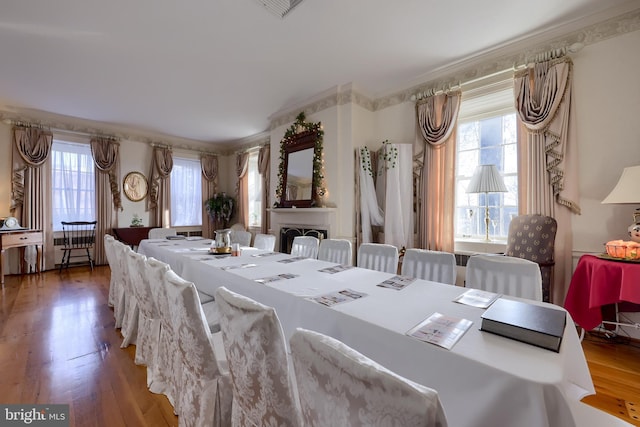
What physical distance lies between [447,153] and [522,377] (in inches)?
126

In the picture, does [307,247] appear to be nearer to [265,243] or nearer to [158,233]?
[265,243]

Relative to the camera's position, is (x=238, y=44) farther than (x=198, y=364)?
Yes

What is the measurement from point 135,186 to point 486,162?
21.8 ft

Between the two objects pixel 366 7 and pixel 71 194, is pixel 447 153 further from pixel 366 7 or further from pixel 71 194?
pixel 71 194

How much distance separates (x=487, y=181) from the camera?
291 centimetres

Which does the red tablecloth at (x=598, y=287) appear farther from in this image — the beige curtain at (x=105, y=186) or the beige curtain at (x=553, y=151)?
the beige curtain at (x=105, y=186)

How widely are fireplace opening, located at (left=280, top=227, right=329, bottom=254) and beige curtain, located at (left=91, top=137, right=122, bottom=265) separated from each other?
3641mm

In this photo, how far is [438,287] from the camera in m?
1.51

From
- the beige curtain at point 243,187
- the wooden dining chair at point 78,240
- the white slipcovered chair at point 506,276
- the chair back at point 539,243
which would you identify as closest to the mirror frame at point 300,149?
the beige curtain at point 243,187

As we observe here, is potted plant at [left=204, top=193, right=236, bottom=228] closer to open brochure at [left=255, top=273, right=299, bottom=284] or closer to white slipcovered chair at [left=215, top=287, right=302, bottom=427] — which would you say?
open brochure at [left=255, top=273, right=299, bottom=284]

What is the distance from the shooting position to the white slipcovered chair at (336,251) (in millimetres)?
2572

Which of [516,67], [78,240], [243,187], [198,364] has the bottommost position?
[198,364]

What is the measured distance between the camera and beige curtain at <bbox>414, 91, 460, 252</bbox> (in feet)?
11.3

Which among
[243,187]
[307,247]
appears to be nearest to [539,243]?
[307,247]
